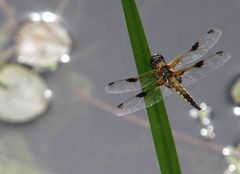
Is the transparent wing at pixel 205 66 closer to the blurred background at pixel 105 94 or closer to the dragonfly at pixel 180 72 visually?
the dragonfly at pixel 180 72

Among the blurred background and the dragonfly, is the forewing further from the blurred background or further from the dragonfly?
the blurred background

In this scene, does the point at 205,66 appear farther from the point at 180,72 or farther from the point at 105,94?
the point at 105,94

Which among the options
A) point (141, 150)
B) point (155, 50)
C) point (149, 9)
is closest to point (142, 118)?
point (141, 150)

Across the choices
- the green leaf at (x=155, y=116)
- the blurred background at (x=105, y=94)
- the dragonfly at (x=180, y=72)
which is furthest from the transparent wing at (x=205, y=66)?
the green leaf at (x=155, y=116)

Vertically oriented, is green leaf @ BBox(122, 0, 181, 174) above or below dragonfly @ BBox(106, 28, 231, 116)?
below

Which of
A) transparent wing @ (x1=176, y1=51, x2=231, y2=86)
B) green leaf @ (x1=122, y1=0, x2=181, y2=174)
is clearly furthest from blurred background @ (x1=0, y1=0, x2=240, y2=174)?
green leaf @ (x1=122, y1=0, x2=181, y2=174)
